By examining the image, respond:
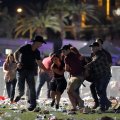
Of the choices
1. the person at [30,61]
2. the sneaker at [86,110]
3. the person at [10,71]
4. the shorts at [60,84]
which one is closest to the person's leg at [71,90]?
the sneaker at [86,110]

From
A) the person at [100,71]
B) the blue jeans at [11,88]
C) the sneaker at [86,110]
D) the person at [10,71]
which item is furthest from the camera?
the person at [10,71]

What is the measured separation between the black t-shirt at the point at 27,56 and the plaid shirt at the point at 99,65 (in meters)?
1.22

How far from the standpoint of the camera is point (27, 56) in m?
11.7

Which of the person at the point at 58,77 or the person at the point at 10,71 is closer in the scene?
the person at the point at 58,77

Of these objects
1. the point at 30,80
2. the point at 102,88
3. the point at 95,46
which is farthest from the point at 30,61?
the point at 102,88

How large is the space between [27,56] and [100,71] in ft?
5.37

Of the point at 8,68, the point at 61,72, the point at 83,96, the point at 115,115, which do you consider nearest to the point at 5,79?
the point at 8,68

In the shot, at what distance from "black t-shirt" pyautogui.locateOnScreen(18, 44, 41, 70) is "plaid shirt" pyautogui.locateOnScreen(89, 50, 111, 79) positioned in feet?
3.99

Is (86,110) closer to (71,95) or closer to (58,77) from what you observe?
(71,95)

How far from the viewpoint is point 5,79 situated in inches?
626

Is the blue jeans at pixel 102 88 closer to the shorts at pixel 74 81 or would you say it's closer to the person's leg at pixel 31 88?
the shorts at pixel 74 81

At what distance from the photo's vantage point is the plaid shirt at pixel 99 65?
1184 centimetres

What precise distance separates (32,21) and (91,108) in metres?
60.8

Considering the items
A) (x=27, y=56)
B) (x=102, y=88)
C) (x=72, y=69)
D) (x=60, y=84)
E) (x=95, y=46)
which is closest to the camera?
(x=27, y=56)
